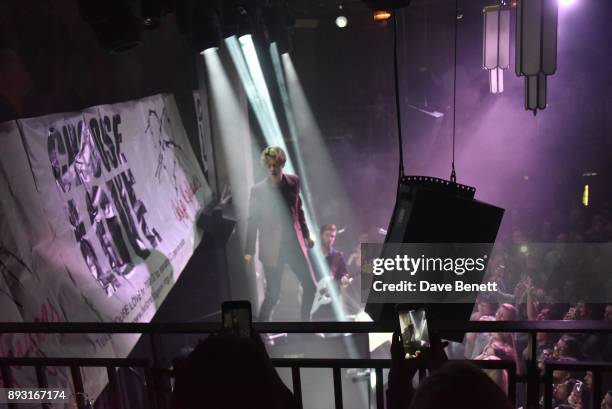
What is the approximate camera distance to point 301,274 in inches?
265

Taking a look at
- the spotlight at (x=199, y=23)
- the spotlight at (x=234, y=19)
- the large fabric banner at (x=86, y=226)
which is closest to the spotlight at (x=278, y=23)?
the spotlight at (x=234, y=19)

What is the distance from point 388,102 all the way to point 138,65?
4.24m

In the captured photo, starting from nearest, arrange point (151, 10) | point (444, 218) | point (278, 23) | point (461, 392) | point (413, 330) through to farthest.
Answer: point (461, 392)
point (413, 330)
point (444, 218)
point (151, 10)
point (278, 23)

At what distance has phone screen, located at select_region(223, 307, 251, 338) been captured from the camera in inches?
47.3

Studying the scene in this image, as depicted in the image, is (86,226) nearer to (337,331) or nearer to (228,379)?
(337,331)

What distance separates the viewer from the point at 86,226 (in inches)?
114

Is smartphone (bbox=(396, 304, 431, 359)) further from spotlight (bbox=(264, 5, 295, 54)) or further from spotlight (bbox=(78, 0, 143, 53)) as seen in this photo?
spotlight (bbox=(264, 5, 295, 54))

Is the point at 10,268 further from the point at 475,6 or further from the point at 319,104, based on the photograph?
the point at 475,6

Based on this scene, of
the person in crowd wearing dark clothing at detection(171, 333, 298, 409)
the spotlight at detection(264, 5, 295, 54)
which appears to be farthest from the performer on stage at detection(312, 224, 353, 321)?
the person in crowd wearing dark clothing at detection(171, 333, 298, 409)

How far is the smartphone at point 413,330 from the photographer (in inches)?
45.1

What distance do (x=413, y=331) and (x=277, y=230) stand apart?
5340 mm

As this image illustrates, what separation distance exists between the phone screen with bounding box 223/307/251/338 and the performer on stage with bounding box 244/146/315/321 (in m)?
4.97

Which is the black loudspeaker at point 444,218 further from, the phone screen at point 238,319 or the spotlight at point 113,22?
the spotlight at point 113,22

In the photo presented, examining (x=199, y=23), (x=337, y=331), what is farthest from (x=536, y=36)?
(x=337, y=331)
